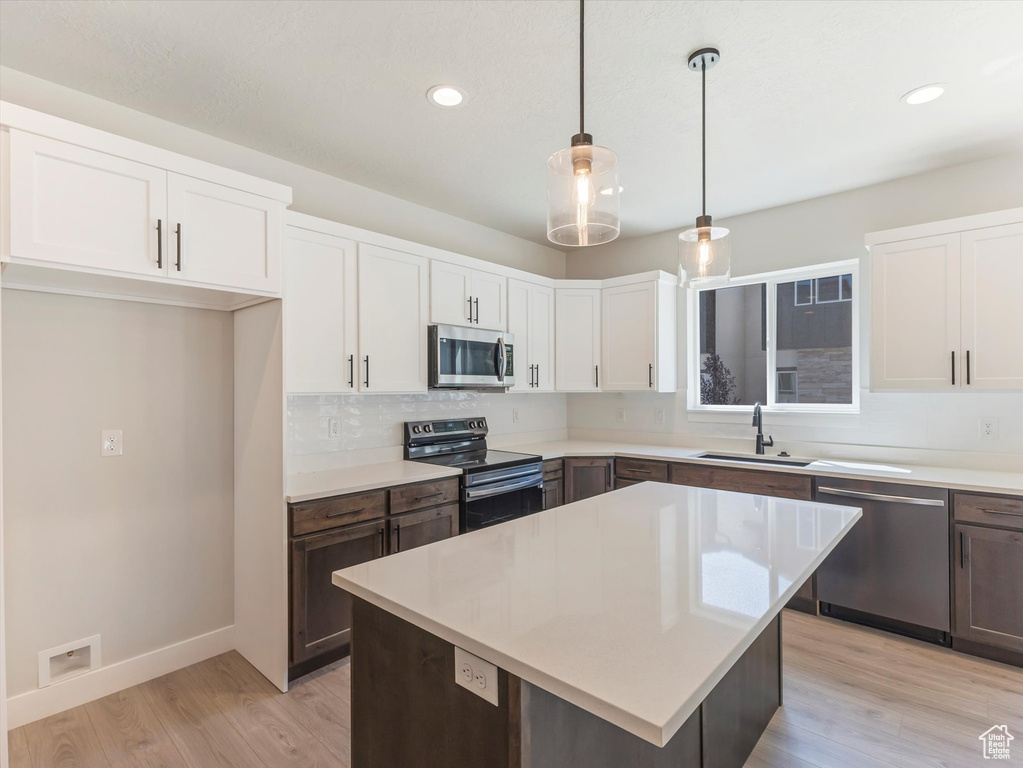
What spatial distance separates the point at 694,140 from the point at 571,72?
36.8 inches

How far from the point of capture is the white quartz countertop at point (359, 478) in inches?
97.7

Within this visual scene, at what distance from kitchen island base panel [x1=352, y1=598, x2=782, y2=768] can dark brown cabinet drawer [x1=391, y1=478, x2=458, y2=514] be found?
137 centimetres

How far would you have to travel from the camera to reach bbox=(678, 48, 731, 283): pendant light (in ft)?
6.54

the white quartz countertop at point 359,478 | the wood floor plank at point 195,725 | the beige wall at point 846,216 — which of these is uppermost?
the beige wall at point 846,216

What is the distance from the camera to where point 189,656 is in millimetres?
2645

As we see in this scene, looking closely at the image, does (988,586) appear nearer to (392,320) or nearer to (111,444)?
(392,320)

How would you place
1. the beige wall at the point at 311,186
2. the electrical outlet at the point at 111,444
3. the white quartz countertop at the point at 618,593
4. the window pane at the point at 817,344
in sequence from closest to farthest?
the white quartz countertop at the point at 618,593
the beige wall at the point at 311,186
the electrical outlet at the point at 111,444
the window pane at the point at 817,344

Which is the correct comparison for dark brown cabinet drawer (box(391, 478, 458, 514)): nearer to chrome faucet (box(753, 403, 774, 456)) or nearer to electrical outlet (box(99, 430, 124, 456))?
electrical outlet (box(99, 430, 124, 456))

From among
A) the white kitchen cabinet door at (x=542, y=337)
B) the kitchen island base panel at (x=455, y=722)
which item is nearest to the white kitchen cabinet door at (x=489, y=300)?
the white kitchen cabinet door at (x=542, y=337)

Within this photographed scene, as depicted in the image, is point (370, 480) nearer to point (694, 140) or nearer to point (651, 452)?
point (651, 452)

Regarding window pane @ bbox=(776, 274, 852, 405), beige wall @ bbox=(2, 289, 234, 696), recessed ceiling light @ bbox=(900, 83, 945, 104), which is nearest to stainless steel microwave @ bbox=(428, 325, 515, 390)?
beige wall @ bbox=(2, 289, 234, 696)

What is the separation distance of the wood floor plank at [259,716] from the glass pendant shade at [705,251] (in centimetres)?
234

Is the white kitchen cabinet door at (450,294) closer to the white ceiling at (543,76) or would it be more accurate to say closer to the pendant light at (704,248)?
the white ceiling at (543,76)

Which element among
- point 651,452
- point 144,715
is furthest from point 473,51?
point 144,715
